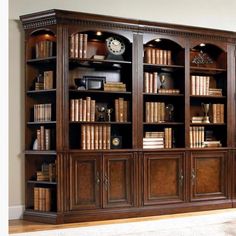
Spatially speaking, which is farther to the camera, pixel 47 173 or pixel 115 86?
pixel 115 86

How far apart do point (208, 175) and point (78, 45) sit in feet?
8.44

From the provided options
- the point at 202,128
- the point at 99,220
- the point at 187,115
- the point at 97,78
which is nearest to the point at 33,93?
the point at 97,78

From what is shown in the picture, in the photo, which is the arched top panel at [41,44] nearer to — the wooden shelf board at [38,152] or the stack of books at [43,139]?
the stack of books at [43,139]

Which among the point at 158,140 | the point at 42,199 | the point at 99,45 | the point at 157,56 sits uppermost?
the point at 99,45

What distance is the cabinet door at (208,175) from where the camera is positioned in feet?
16.1

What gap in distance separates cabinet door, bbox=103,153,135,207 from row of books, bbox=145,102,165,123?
606 millimetres

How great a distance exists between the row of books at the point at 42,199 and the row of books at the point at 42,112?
88cm

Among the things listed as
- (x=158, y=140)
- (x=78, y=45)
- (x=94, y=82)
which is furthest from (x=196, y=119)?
(x=78, y=45)

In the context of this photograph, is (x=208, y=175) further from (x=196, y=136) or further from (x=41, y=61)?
(x=41, y=61)

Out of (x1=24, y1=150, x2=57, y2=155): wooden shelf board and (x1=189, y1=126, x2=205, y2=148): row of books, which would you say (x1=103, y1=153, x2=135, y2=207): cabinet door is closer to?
(x1=24, y1=150, x2=57, y2=155): wooden shelf board

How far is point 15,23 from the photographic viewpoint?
4512 millimetres

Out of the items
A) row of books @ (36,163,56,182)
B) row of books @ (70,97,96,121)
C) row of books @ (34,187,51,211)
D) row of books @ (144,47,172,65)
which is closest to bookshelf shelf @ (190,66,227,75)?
row of books @ (144,47,172,65)

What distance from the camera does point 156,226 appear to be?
4008 mm

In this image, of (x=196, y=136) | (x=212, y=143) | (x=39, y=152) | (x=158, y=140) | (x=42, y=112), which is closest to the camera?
(x=39, y=152)
